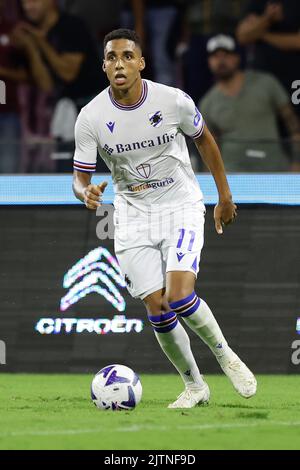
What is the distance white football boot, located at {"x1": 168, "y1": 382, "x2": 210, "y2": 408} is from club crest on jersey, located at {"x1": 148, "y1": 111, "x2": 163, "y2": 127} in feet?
6.09

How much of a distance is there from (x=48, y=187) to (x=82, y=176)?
10.1ft

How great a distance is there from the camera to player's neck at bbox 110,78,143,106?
27.8ft

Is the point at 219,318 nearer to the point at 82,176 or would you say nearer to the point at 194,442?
the point at 82,176

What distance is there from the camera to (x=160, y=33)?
1544 centimetres

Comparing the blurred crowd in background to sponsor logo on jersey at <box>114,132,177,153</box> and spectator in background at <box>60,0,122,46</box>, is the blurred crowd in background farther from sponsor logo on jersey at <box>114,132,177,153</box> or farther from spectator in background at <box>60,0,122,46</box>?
sponsor logo on jersey at <box>114,132,177,153</box>

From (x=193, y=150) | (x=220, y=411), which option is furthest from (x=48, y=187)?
(x=220, y=411)

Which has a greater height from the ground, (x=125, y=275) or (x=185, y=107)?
(x=185, y=107)

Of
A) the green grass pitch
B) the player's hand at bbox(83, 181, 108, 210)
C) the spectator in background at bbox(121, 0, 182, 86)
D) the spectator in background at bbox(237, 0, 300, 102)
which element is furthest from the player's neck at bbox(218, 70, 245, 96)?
the player's hand at bbox(83, 181, 108, 210)

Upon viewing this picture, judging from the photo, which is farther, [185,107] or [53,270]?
[53,270]

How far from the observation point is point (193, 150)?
39.4ft

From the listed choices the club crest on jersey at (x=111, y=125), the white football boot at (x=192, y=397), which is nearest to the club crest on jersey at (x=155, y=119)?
the club crest on jersey at (x=111, y=125)

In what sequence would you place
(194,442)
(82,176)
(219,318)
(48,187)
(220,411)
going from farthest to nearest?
(48,187)
(219,318)
(82,176)
(220,411)
(194,442)

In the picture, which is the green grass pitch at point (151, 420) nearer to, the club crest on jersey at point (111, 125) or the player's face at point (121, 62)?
the club crest on jersey at point (111, 125)

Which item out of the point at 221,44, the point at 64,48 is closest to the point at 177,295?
the point at 221,44
